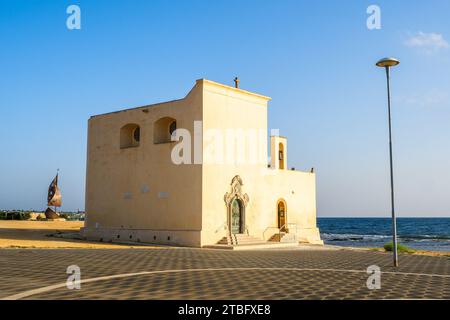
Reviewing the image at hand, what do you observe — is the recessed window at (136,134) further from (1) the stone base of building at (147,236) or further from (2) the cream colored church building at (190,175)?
(1) the stone base of building at (147,236)

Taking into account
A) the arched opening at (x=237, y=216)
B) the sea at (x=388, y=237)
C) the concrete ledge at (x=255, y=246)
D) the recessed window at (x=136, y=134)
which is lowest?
the sea at (x=388, y=237)

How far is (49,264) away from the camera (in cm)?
1367

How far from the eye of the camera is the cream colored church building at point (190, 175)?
2527cm

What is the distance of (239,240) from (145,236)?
17.1 ft

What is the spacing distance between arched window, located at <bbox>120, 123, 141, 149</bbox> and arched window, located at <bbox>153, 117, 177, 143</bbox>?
2033 mm

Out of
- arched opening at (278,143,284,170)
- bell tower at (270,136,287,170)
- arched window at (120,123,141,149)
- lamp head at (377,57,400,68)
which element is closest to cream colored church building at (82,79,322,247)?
arched window at (120,123,141,149)

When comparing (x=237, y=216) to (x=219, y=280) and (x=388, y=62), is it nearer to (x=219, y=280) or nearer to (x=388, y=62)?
(x=388, y=62)

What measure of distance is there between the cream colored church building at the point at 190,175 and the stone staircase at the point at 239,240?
0.21 feet

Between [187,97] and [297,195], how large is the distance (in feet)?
37.9

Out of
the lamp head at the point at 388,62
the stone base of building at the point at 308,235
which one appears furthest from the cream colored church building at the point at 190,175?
the lamp head at the point at 388,62

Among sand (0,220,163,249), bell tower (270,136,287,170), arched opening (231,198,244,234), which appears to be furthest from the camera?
bell tower (270,136,287,170)

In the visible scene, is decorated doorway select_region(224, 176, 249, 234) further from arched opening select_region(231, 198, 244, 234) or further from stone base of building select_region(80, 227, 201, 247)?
stone base of building select_region(80, 227, 201, 247)

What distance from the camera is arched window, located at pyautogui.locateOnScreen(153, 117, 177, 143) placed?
90.3 ft
